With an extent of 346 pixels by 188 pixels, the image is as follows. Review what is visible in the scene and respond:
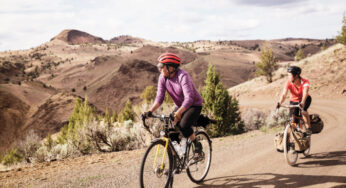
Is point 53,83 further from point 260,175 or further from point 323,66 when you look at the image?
point 260,175

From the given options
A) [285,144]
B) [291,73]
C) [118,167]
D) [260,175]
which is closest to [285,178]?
[260,175]

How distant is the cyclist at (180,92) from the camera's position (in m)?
4.15

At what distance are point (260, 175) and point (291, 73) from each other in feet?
8.08

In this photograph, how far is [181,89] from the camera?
14.5 ft

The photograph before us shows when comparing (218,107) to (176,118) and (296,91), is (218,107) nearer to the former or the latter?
(296,91)

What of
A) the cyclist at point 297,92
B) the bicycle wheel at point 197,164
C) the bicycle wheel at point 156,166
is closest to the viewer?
the bicycle wheel at point 156,166

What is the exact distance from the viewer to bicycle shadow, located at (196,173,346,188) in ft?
15.6

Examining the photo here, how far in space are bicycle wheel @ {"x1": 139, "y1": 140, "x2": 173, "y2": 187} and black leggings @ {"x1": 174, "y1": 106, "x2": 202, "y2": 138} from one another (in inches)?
15.9

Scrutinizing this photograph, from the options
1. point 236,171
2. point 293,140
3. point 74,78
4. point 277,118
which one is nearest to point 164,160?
point 236,171

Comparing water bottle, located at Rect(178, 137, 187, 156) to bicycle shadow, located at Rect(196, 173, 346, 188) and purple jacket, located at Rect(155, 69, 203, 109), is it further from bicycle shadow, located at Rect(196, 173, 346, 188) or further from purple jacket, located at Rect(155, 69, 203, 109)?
bicycle shadow, located at Rect(196, 173, 346, 188)

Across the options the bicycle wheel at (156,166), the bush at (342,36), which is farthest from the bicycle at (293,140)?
the bush at (342,36)

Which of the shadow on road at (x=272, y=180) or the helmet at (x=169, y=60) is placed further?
the shadow on road at (x=272, y=180)

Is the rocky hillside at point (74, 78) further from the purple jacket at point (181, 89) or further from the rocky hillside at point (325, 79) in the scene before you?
the purple jacket at point (181, 89)

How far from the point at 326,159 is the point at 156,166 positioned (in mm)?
4446
